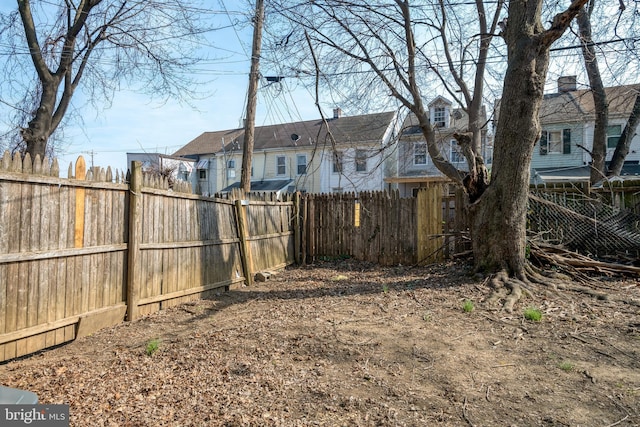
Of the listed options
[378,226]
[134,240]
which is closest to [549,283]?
[378,226]

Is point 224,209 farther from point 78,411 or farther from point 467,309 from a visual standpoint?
point 78,411

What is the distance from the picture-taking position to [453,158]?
923 inches

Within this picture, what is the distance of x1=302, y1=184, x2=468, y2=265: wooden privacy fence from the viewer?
34.5 feet

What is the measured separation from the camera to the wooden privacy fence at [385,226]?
1052cm

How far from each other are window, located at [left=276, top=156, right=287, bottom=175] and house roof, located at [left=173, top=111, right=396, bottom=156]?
0.80 m

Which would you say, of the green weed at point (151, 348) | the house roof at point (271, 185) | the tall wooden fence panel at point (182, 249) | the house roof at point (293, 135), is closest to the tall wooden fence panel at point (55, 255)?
the tall wooden fence panel at point (182, 249)

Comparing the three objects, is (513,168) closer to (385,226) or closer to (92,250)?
(385,226)

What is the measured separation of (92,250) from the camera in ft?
16.7

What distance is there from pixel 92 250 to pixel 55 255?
530 mm

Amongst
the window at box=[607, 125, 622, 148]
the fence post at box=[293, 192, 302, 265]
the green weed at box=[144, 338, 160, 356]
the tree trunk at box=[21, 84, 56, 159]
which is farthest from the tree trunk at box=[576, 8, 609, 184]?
the tree trunk at box=[21, 84, 56, 159]

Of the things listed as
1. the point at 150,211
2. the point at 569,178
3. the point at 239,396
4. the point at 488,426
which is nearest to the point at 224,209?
the point at 150,211

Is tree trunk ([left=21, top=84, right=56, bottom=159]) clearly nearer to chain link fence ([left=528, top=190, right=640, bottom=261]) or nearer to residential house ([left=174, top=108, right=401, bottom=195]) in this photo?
chain link fence ([left=528, top=190, right=640, bottom=261])

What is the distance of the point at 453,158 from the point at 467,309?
756 inches

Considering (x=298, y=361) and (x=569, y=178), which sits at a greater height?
(x=569, y=178)
